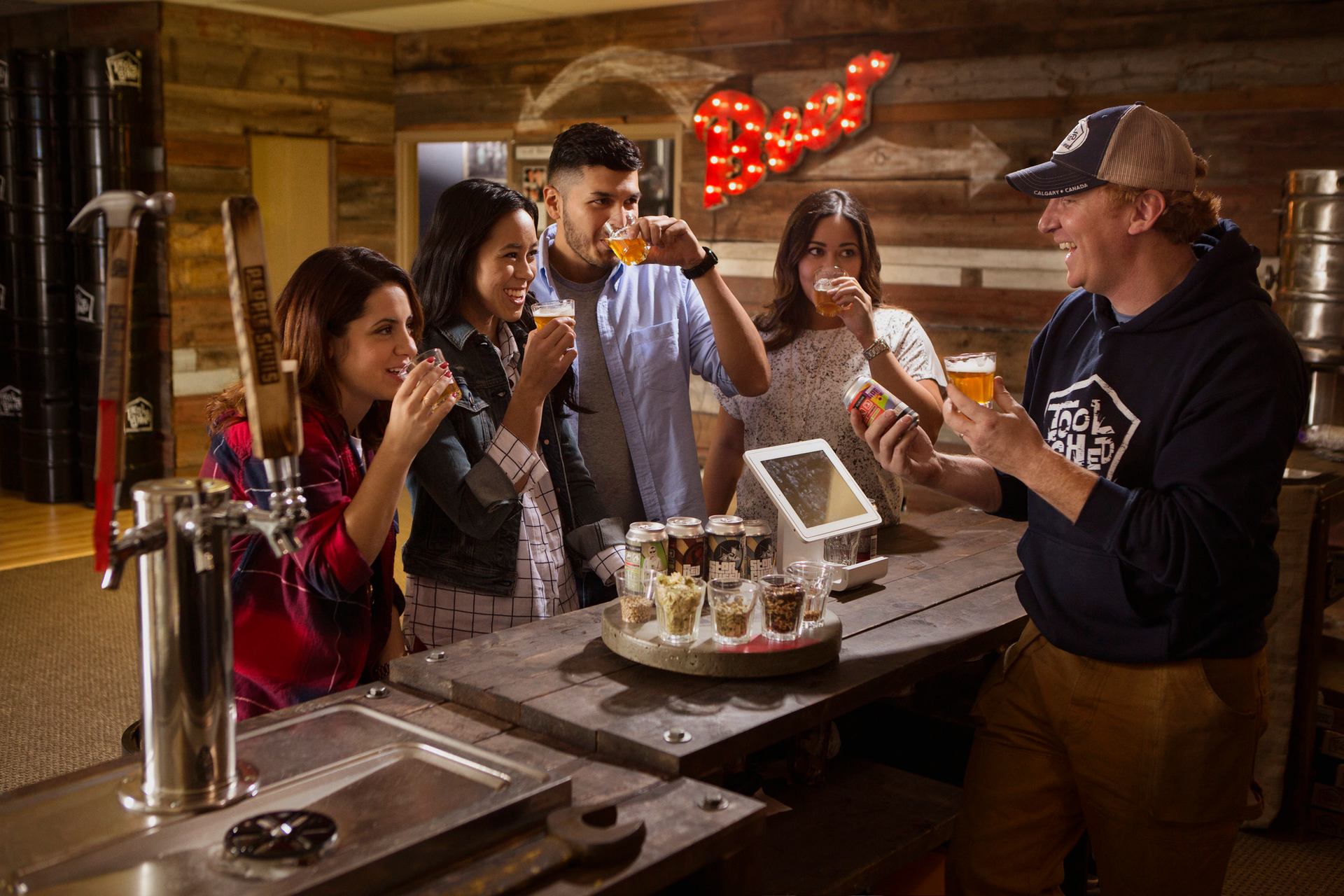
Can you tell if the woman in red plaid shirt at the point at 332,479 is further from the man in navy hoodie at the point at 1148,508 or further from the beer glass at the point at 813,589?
the man in navy hoodie at the point at 1148,508

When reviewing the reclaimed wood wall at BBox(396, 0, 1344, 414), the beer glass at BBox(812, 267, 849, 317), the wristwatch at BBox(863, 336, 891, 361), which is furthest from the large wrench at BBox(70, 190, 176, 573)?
the reclaimed wood wall at BBox(396, 0, 1344, 414)

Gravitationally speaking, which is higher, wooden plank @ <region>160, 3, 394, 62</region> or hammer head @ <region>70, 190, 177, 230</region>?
wooden plank @ <region>160, 3, 394, 62</region>

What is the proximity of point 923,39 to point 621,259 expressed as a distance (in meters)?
4.02

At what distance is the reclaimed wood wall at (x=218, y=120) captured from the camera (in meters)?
7.36

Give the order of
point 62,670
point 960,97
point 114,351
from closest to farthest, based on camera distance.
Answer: point 114,351 → point 62,670 → point 960,97

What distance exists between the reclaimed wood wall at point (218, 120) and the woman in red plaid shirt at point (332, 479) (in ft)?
18.2

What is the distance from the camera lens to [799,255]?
3.32m

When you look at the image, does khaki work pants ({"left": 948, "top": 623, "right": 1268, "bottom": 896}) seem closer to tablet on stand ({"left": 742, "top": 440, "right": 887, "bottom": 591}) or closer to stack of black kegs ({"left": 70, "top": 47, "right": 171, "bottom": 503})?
tablet on stand ({"left": 742, "top": 440, "right": 887, "bottom": 591})

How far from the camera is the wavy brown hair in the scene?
2004mm

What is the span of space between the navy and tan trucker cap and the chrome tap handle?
1526 millimetres

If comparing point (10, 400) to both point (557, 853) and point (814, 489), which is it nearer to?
point (814, 489)

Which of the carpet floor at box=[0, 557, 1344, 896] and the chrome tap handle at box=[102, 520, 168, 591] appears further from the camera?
the carpet floor at box=[0, 557, 1344, 896]

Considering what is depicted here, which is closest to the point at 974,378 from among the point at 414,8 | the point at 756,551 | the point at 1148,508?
the point at 1148,508

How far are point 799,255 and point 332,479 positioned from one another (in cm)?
167
